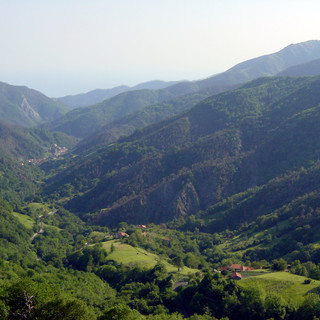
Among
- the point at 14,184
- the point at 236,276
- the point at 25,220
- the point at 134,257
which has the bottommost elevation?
the point at 236,276

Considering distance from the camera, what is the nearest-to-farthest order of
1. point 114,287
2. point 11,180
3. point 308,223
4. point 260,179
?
point 114,287
point 308,223
point 260,179
point 11,180

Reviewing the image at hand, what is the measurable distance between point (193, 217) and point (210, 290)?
66.7m

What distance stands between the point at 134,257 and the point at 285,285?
34.0m

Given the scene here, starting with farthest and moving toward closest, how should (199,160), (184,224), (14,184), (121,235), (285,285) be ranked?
(14,184) → (199,160) → (184,224) → (121,235) → (285,285)

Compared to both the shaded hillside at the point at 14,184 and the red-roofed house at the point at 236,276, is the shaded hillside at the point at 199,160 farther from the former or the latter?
the red-roofed house at the point at 236,276

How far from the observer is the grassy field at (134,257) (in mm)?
74812

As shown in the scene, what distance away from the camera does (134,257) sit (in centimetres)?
7988

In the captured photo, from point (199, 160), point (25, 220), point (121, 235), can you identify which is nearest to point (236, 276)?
point (121, 235)

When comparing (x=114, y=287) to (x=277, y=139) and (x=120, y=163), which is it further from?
(x=120, y=163)

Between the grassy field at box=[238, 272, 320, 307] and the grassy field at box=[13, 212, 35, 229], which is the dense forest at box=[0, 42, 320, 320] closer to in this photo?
the grassy field at box=[238, 272, 320, 307]

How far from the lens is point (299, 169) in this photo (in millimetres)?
124500

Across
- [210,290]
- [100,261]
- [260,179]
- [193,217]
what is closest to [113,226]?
[193,217]

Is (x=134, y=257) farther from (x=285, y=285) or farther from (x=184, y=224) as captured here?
(x=184, y=224)

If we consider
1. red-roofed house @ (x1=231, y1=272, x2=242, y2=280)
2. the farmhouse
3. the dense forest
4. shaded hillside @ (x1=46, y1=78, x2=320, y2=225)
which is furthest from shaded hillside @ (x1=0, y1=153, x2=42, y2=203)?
red-roofed house @ (x1=231, y1=272, x2=242, y2=280)
